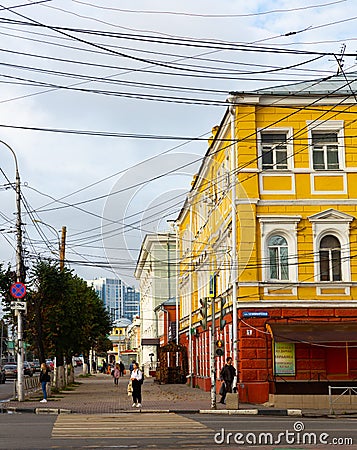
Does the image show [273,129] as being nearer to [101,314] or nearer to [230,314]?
[230,314]

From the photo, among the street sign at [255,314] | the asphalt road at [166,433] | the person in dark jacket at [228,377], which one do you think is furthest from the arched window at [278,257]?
the asphalt road at [166,433]

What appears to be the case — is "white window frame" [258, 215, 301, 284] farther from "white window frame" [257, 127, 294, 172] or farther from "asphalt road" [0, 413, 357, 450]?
"asphalt road" [0, 413, 357, 450]

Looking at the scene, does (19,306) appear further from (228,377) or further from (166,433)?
(166,433)

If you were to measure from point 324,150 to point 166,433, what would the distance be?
18.3 meters

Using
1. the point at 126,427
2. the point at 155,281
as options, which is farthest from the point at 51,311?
the point at 155,281

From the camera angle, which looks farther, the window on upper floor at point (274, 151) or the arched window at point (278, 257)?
the window on upper floor at point (274, 151)

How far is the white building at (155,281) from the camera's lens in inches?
2943

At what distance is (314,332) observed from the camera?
3200 centimetres

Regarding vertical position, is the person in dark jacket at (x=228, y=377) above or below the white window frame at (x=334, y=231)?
below

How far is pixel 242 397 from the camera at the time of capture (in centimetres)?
3262

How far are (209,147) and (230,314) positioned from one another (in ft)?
33.3

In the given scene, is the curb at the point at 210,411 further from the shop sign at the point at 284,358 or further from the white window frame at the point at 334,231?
the white window frame at the point at 334,231

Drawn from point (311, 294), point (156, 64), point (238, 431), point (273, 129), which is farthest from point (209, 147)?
point (238, 431)

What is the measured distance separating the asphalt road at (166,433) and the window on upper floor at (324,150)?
1380cm
